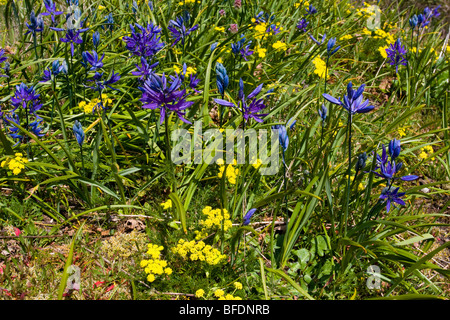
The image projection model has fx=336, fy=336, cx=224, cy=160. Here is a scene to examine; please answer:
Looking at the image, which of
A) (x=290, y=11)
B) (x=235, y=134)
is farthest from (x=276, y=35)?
(x=235, y=134)

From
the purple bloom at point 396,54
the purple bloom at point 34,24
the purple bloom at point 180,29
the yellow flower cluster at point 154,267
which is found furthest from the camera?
the purple bloom at point 396,54

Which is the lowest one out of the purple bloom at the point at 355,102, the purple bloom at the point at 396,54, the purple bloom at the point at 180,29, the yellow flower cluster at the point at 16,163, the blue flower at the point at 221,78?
the yellow flower cluster at the point at 16,163

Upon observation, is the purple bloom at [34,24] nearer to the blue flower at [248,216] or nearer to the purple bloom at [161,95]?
the purple bloom at [161,95]

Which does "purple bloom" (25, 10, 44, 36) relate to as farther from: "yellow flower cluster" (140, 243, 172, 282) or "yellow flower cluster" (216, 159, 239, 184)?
"yellow flower cluster" (140, 243, 172, 282)

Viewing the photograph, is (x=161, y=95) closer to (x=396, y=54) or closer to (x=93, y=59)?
(x=93, y=59)

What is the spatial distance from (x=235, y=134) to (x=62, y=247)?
1.37m

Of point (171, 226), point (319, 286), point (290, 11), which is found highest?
point (290, 11)

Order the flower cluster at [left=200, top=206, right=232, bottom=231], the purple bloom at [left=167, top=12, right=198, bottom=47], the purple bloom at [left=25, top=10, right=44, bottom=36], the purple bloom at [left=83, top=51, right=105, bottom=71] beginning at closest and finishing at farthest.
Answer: the flower cluster at [left=200, top=206, right=232, bottom=231]
the purple bloom at [left=83, top=51, right=105, bottom=71]
the purple bloom at [left=25, top=10, right=44, bottom=36]
the purple bloom at [left=167, top=12, right=198, bottom=47]

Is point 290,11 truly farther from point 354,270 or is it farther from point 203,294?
point 203,294

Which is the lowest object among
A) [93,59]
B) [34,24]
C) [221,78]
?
[221,78]

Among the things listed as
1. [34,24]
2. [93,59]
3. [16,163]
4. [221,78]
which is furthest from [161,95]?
[34,24]

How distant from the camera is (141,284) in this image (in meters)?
1.98

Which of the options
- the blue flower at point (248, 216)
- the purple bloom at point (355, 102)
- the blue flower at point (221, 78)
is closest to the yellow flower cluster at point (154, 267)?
the blue flower at point (248, 216)

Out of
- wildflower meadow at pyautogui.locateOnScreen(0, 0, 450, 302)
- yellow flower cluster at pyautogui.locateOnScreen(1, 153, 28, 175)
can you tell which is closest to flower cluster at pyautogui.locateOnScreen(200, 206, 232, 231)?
wildflower meadow at pyautogui.locateOnScreen(0, 0, 450, 302)
